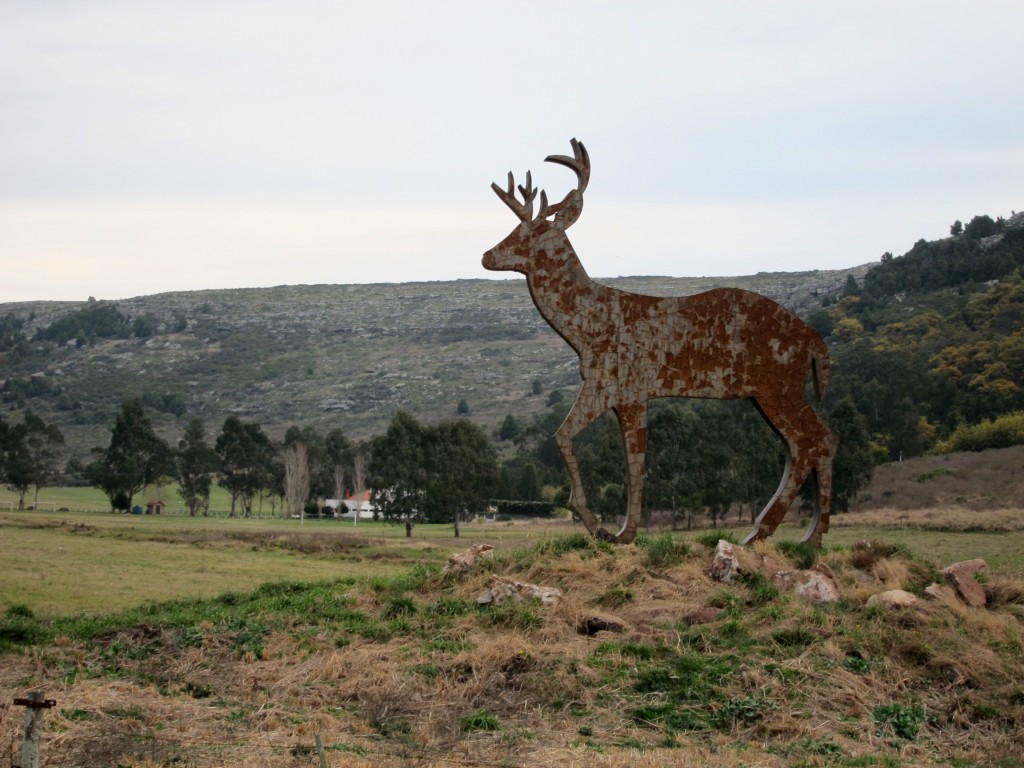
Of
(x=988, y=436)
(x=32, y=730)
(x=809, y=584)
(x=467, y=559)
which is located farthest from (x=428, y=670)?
(x=988, y=436)

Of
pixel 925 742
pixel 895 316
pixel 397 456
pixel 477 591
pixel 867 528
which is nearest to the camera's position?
pixel 925 742

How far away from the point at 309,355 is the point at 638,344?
116 metres

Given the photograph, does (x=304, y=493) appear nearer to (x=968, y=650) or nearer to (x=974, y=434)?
(x=974, y=434)

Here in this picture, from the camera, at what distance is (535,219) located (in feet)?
53.0

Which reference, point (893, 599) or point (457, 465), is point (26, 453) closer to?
point (457, 465)

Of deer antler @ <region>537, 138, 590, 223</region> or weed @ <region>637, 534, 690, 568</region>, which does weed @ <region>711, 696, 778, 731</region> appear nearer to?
weed @ <region>637, 534, 690, 568</region>

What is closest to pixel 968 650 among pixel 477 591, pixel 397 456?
pixel 477 591

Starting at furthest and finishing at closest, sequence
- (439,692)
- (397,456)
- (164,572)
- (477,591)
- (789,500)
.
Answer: (397,456), (164,572), (789,500), (477,591), (439,692)

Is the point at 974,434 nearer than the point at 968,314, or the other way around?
the point at 974,434

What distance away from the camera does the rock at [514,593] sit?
1458 cm

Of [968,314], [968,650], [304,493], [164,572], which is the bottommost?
[304,493]

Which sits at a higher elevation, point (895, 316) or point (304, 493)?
point (895, 316)

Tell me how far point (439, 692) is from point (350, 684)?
94 cm

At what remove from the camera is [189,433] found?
68.2 meters
